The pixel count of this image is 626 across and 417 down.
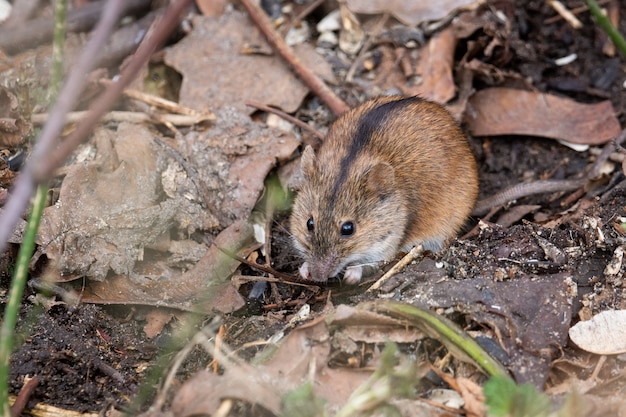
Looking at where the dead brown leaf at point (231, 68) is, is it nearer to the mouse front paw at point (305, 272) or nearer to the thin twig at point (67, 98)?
the mouse front paw at point (305, 272)

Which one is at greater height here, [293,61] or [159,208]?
[293,61]

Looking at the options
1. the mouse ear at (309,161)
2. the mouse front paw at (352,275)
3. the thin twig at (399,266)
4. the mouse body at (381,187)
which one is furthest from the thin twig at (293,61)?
the thin twig at (399,266)

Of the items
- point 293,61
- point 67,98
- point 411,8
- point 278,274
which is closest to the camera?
point 67,98

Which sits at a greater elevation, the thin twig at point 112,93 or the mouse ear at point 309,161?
the thin twig at point 112,93

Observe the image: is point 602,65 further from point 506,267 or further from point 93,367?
point 93,367

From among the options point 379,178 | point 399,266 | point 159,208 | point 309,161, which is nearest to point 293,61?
point 309,161

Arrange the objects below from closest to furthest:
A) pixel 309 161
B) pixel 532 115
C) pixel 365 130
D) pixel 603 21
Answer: pixel 603 21
pixel 309 161
pixel 365 130
pixel 532 115

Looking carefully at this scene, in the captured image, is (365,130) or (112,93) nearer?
(112,93)

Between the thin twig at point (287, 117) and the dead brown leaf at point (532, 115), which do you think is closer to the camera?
the thin twig at point (287, 117)

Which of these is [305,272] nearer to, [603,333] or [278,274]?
[278,274]
